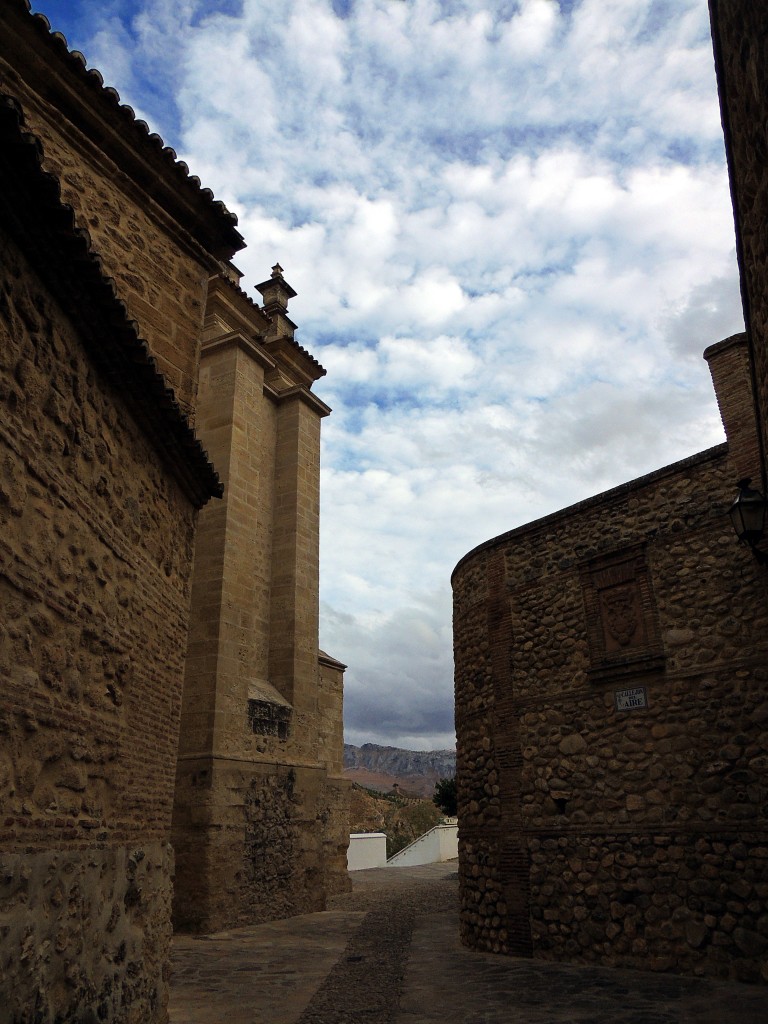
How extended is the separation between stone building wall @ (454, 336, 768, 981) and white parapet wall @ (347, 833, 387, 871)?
56.5 feet

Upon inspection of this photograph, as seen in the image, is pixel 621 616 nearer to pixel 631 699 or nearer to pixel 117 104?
pixel 631 699

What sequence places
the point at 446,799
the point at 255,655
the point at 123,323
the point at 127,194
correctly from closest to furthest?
the point at 123,323 → the point at 127,194 → the point at 255,655 → the point at 446,799

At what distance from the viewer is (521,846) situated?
26.9ft

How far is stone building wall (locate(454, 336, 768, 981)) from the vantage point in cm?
667

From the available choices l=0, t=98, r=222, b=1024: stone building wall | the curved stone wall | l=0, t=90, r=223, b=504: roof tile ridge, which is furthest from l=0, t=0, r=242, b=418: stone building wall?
the curved stone wall

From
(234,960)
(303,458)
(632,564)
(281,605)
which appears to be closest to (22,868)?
(234,960)

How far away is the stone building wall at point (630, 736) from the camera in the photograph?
6.67 m

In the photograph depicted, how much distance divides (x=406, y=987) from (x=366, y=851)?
20.1m

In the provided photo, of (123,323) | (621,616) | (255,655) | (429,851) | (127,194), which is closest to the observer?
(123,323)

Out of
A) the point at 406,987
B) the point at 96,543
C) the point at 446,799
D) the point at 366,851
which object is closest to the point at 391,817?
the point at 366,851

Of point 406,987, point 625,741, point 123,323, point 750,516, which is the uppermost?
point 123,323

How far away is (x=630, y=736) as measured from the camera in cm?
755

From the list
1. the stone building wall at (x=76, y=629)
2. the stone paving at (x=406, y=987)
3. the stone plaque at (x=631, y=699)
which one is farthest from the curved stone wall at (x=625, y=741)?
the stone building wall at (x=76, y=629)

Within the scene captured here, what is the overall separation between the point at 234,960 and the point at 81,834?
17.0 feet
